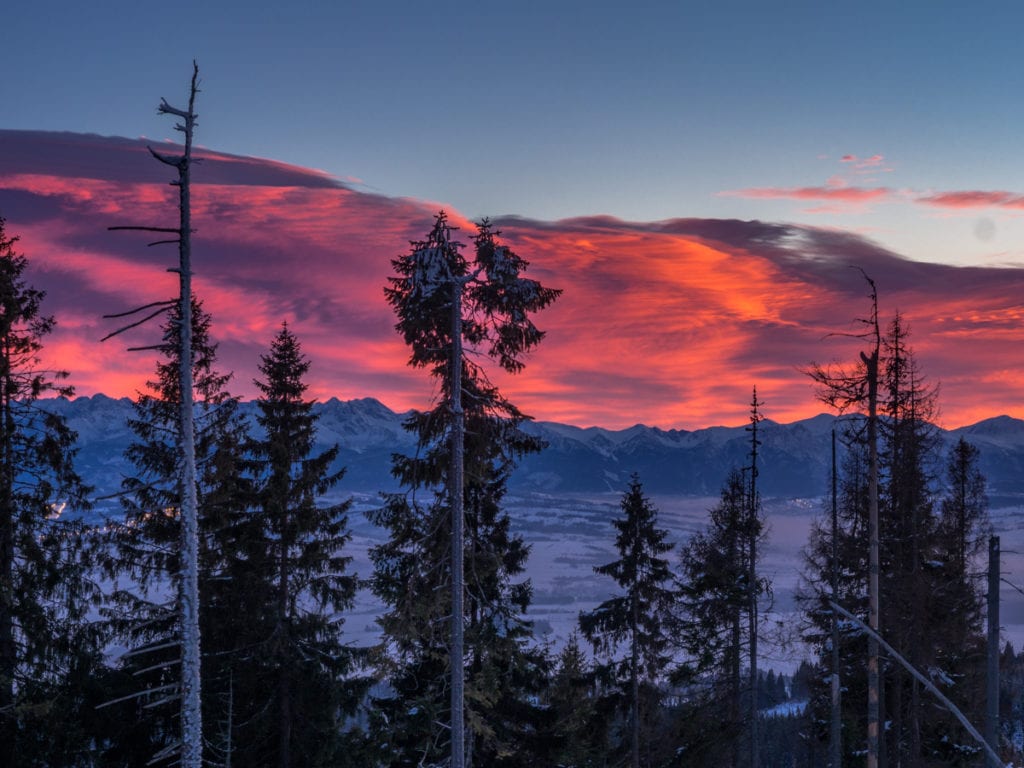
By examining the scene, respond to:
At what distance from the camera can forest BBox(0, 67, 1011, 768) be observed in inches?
656

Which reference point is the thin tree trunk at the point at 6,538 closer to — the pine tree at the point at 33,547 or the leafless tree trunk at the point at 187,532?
the pine tree at the point at 33,547

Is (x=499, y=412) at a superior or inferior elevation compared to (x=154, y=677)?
superior

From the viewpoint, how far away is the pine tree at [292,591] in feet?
75.9

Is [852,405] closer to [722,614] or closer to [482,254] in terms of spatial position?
[482,254]

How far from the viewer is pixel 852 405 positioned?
19188 millimetres

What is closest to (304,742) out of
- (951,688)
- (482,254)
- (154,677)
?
(154,677)

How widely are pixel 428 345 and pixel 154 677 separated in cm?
1318

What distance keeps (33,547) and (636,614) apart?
766 inches

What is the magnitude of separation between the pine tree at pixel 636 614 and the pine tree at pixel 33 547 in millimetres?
16933

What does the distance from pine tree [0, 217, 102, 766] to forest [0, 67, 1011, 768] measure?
57 millimetres

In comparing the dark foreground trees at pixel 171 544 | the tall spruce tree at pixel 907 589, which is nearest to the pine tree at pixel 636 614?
the tall spruce tree at pixel 907 589

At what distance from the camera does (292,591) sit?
2373 cm

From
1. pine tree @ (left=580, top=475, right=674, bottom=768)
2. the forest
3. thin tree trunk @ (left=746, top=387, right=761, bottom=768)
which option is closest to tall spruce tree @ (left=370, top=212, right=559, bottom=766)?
the forest

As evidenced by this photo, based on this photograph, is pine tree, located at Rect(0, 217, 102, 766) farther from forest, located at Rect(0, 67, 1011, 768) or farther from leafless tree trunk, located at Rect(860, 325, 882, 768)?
leafless tree trunk, located at Rect(860, 325, 882, 768)
